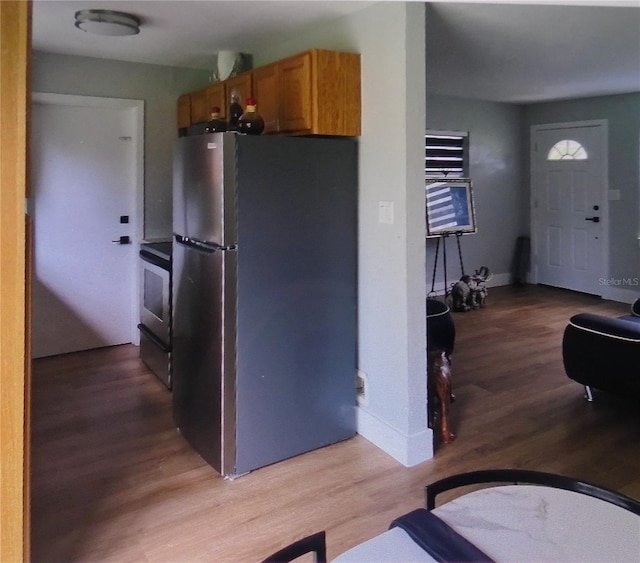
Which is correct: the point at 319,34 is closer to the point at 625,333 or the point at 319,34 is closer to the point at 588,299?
the point at 625,333

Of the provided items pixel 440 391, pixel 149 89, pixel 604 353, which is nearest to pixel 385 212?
pixel 440 391

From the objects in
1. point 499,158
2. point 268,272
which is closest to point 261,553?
point 268,272

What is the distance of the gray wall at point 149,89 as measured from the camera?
4227 mm

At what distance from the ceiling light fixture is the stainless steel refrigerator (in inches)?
33.2

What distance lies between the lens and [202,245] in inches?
109

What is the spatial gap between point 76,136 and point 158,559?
3.36 m

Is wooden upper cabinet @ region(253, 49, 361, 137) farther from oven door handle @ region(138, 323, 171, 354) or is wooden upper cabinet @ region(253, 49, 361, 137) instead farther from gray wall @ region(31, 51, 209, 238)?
gray wall @ region(31, 51, 209, 238)

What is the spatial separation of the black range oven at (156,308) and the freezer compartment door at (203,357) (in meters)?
0.63

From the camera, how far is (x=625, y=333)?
3.27m

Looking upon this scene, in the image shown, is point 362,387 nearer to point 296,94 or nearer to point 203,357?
point 203,357

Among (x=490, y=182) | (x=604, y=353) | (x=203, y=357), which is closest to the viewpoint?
(x=203, y=357)

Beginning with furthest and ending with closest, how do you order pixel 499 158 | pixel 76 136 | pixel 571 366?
1. pixel 499 158
2. pixel 76 136
3. pixel 571 366

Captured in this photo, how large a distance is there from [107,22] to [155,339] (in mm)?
1963

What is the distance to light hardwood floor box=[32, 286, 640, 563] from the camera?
2.29m
